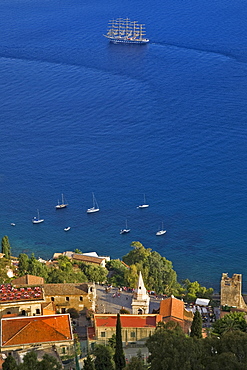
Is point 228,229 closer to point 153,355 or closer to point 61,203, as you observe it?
point 61,203

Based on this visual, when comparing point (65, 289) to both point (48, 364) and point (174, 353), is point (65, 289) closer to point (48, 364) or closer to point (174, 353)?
point (48, 364)

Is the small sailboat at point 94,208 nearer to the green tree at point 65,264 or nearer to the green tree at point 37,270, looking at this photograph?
the green tree at point 65,264

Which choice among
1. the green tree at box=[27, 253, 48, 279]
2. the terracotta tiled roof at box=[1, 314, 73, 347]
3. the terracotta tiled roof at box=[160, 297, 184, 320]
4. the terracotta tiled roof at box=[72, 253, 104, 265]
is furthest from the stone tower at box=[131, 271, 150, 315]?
the terracotta tiled roof at box=[72, 253, 104, 265]

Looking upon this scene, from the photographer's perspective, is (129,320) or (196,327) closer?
(196,327)

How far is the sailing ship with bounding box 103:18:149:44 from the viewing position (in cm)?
18400

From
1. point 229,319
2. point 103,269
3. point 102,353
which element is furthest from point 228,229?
point 102,353

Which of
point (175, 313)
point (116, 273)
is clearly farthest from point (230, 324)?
point (116, 273)

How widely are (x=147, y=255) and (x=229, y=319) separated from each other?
71.7ft

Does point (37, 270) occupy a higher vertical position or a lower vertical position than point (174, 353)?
higher

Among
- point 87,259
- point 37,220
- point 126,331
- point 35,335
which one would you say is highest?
point 37,220

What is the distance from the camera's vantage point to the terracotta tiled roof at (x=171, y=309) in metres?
60.5

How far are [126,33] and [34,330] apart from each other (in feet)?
467

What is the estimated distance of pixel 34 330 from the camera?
54.0m

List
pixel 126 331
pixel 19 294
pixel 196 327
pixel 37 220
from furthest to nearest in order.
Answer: pixel 37 220 < pixel 19 294 < pixel 126 331 < pixel 196 327
